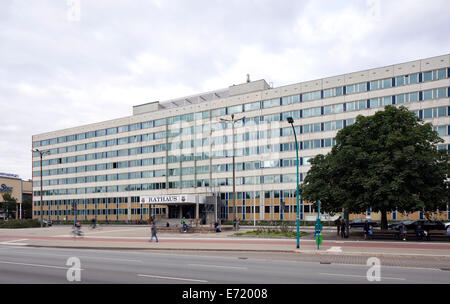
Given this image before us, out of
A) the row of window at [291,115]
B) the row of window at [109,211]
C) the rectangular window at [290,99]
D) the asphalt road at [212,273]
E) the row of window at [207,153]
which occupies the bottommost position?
the row of window at [109,211]

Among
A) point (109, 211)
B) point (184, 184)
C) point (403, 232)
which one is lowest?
point (109, 211)

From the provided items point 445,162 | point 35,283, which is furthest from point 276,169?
point 35,283

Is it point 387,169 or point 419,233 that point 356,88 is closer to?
point 387,169

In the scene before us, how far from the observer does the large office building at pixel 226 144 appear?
56.0m

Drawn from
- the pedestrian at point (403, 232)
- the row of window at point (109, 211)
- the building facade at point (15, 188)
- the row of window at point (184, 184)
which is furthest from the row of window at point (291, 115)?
the building facade at point (15, 188)

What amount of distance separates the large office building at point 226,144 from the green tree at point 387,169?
1620 centimetres

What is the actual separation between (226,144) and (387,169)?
1718 inches

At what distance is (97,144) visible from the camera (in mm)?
90000

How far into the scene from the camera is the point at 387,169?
93.5 ft

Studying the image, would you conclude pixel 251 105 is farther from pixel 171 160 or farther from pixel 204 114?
pixel 171 160

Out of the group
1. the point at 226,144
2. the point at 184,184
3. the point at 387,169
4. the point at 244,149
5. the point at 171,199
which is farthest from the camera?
the point at 184,184

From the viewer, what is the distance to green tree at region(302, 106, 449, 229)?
93.5ft

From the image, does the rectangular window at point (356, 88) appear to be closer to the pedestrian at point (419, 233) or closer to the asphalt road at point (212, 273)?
the pedestrian at point (419, 233)

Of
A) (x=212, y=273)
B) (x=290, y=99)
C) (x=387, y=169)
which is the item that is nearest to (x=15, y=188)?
(x=290, y=99)
